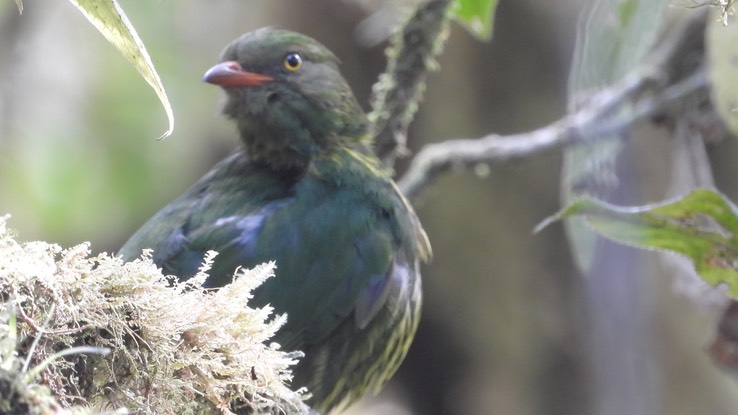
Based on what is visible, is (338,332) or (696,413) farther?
(696,413)

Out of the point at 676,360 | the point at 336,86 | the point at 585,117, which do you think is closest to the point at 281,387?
the point at 336,86

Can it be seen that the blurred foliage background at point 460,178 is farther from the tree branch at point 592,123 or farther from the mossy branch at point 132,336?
the mossy branch at point 132,336

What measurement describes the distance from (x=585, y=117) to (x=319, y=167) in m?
1.03

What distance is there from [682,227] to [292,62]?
1536 millimetres

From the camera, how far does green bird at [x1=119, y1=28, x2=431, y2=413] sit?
273cm

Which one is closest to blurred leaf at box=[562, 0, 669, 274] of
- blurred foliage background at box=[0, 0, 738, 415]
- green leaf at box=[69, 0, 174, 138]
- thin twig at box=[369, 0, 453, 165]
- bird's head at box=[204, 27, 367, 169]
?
thin twig at box=[369, 0, 453, 165]

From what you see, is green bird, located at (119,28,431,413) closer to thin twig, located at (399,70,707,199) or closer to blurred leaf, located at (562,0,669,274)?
thin twig, located at (399,70,707,199)

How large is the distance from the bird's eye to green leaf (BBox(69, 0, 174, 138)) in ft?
6.06

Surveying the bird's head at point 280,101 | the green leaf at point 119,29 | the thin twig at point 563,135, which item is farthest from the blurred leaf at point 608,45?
the green leaf at point 119,29

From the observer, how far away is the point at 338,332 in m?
2.75

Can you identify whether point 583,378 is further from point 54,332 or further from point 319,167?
point 54,332

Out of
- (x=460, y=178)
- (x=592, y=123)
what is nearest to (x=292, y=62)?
(x=592, y=123)

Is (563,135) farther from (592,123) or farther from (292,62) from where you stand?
(292,62)

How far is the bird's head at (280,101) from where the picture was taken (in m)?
3.11
